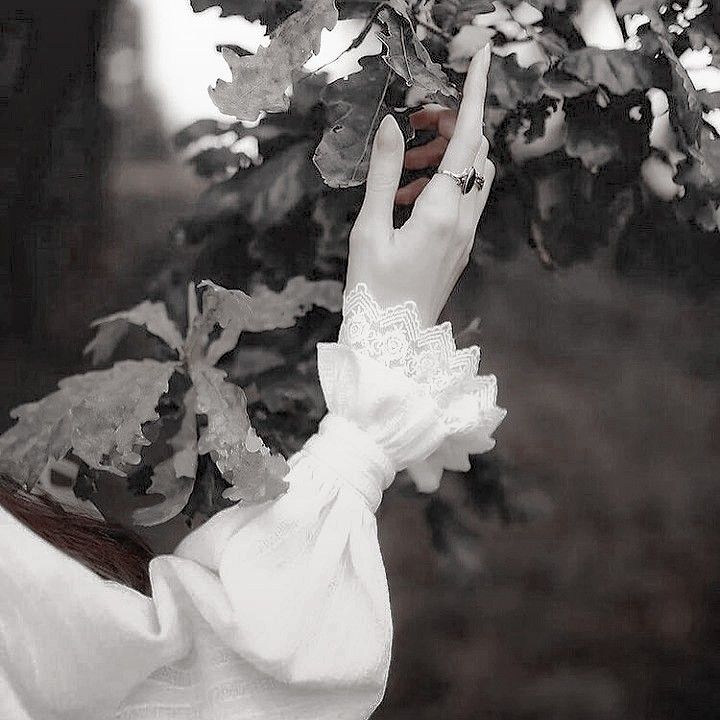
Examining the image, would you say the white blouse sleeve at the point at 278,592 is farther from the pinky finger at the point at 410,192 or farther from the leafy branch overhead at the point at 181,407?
the pinky finger at the point at 410,192

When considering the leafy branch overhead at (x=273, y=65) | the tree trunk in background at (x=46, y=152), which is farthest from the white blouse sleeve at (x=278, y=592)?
the tree trunk in background at (x=46, y=152)

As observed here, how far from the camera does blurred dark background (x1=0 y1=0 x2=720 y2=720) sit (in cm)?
73

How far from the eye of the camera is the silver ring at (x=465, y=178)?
516mm

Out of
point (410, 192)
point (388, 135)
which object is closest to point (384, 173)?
point (388, 135)

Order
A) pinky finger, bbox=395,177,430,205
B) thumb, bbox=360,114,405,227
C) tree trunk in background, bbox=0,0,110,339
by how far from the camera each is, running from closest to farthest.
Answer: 1. thumb, bbox=360,114,405,227
2. pinky finger, bbox=395,177,430,205
3. tree trunk in background, bbox=0,0,110,339

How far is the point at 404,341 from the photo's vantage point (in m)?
0.49

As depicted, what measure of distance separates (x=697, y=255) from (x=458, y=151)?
306mm

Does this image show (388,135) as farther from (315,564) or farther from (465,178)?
(315,564)

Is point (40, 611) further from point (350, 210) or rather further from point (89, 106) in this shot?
point (89, 106)

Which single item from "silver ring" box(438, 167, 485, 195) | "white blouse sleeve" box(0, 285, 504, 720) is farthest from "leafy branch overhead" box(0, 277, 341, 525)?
"silver ring" box(438, 167, 485, 195)

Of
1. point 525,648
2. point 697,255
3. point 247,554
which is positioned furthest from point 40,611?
point 697,255

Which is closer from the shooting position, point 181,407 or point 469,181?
point 469,181

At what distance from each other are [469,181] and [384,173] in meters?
0.05

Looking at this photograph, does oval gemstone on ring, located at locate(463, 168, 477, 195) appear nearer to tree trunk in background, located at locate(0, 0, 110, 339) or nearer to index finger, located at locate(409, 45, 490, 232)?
index finger, located at locate(409, 45, 490, 232)
